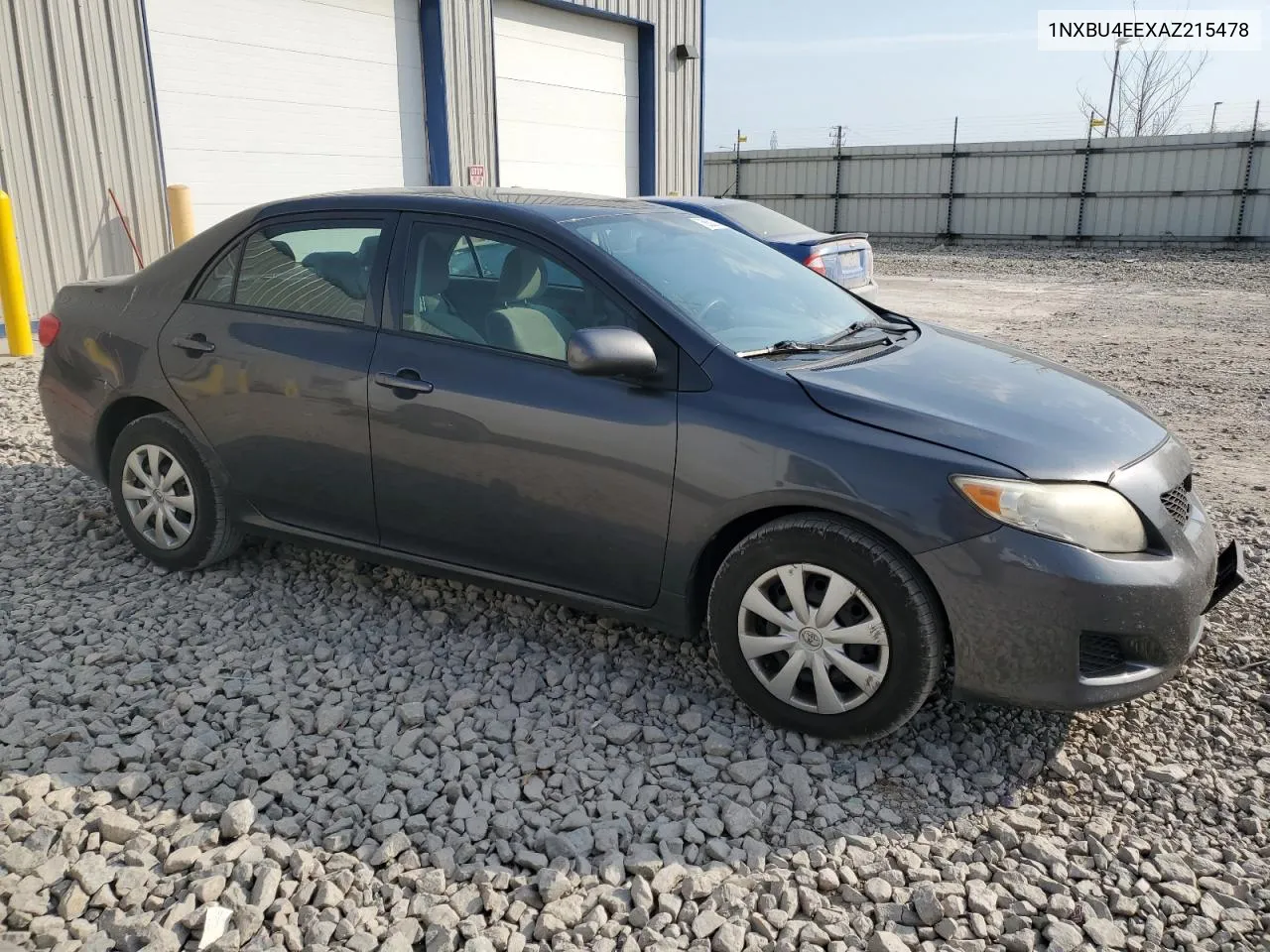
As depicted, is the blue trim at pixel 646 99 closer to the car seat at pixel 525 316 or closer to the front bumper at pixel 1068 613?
the car seat at pixel 525 316

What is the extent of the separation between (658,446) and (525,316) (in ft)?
2.36

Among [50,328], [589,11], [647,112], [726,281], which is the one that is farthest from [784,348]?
[647,112]

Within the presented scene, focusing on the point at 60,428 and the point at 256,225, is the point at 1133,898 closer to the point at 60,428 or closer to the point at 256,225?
the point at 256,225

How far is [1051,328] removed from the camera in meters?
12.4

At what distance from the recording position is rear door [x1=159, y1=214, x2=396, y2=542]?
12.7 feet

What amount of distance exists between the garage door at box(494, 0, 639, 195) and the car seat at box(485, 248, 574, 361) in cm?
1059

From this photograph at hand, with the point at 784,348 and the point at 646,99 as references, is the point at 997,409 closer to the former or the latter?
the point at 784,348

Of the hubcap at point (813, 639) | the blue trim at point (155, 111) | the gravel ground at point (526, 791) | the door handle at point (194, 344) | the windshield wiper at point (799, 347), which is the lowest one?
the gravel ground at point (526, 791)

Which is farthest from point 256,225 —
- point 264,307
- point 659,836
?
point 659,836

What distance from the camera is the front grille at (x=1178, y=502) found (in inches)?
125

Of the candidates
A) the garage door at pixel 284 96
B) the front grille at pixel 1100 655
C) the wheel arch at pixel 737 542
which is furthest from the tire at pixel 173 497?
the garage door at pixel 284 96

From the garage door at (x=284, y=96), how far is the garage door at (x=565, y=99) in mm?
1418

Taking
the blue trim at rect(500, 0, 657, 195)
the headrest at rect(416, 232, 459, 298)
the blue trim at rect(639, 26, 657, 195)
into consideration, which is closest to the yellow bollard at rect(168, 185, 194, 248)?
the blue trim at rect(500, 0, 657, 195)

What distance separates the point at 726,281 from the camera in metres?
3.92
